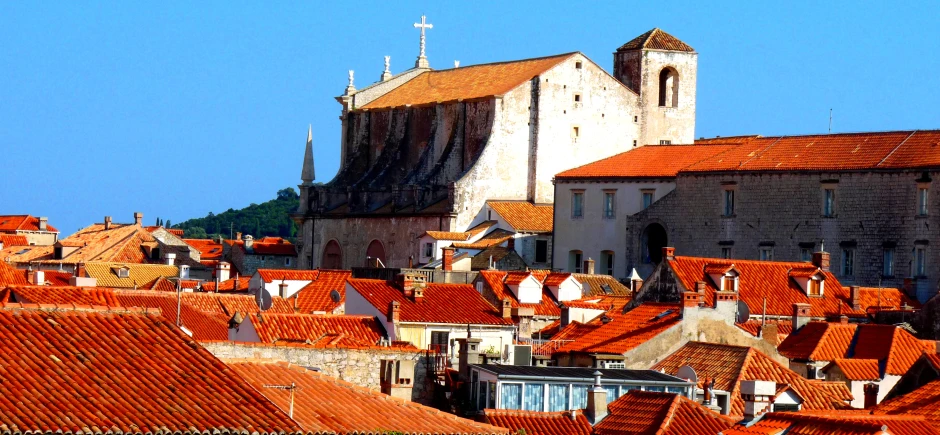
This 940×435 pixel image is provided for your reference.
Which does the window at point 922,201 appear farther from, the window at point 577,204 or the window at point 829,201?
the window at point 577,204

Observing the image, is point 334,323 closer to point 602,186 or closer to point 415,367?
point 415,367

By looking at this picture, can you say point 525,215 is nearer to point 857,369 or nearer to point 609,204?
point 609,204

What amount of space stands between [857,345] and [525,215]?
43543mm

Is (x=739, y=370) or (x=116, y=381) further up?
(x=116, y=381)

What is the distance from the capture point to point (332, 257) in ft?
318

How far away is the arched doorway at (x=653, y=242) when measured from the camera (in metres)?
75.1

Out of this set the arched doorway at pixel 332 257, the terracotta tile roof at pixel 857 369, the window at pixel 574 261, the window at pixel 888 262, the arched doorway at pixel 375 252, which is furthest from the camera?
the arched doorway at pixel 332 257

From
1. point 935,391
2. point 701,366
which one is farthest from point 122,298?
point 935,391

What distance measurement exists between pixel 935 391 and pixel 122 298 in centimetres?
1684

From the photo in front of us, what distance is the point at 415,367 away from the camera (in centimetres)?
3167

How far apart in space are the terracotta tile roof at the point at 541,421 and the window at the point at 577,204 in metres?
51.6

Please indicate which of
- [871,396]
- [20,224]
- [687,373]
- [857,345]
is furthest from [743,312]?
[20,224]

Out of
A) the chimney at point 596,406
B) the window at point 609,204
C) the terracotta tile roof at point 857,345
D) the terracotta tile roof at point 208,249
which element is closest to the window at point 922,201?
the window at point 609,204

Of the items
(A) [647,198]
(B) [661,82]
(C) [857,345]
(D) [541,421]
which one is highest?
(B) [661,82]
